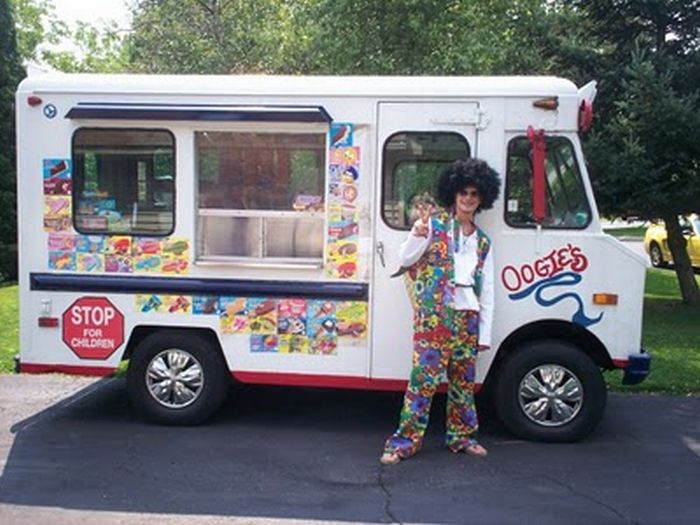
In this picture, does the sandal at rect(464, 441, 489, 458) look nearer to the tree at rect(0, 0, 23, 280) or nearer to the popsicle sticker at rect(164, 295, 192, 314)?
the popsicle sticker at rect(164, 295, 192, 314)

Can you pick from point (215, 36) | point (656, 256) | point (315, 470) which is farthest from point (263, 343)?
point (656, 256)

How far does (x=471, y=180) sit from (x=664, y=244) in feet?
55.7

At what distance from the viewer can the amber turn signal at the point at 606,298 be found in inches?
236

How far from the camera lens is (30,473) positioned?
214 inches

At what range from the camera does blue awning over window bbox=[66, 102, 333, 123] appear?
6.02m

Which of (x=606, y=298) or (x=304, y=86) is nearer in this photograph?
(x=606, y=298)

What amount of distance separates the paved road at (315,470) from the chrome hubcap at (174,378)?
243 millimetres

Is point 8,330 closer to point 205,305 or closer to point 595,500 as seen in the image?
point 205,305

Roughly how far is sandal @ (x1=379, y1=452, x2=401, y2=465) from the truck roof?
2.52 m

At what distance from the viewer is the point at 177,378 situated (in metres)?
6.37

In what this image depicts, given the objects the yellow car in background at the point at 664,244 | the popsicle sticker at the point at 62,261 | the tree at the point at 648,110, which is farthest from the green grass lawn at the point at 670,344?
the popsicle sticker at the point at 62,261

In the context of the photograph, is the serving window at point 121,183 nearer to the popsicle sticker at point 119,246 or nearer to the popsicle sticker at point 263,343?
the popsicle sticker at point 119,246

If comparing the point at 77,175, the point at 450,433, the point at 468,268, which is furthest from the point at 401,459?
the point at 77,175

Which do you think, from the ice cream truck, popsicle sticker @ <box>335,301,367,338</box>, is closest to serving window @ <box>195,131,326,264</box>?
the ice cream truck
